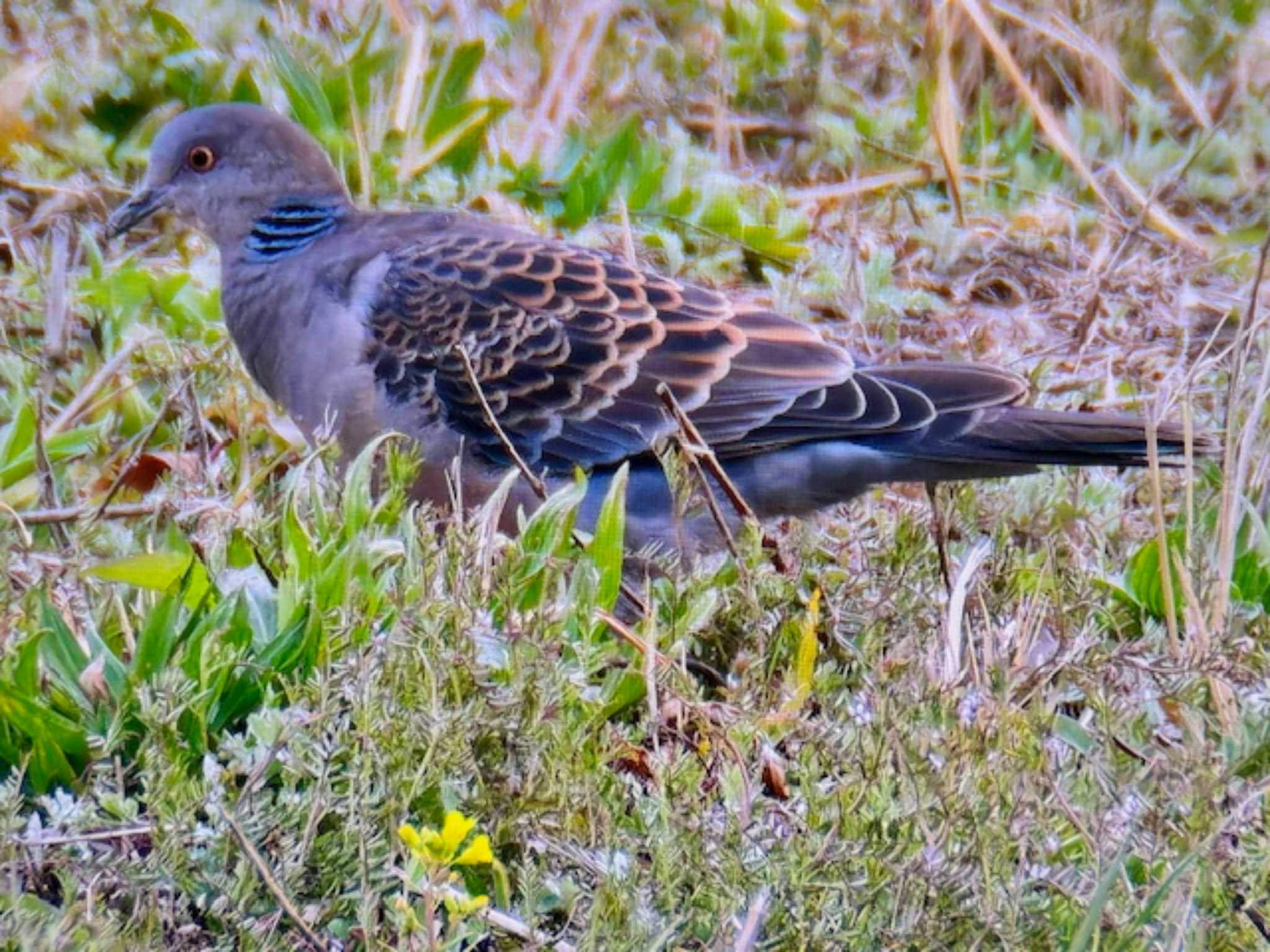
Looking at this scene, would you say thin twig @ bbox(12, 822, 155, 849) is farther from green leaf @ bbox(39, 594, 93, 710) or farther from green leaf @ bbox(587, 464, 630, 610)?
green leaf @ bbox(587, 464, 630, 610)

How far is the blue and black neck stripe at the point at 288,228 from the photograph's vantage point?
4.42m

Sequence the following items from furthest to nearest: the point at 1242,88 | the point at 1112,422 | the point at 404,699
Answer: the point at 1242,88 → the point at 1112,422 → the point at 404,699

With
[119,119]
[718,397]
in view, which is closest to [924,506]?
[718,397]

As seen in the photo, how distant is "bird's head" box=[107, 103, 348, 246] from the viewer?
4523 millimetres

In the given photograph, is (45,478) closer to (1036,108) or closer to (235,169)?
(235,169)

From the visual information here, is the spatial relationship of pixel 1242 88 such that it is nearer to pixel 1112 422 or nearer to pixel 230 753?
pixel 1112 422

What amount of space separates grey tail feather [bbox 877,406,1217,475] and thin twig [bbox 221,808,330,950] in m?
1.86

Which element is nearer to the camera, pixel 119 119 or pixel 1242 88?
pixel 119 119

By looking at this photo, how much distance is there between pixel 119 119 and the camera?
5.68m

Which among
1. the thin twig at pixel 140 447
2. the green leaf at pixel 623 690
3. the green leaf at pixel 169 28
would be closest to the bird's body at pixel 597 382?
the thin twig at pixel 140 447

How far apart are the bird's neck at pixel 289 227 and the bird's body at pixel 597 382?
0.16 m

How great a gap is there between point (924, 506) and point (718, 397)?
1.80ft

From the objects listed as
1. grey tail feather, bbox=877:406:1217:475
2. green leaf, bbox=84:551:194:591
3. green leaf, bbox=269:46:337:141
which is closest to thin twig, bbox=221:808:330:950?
green leaf, bbox=84:551:194:591

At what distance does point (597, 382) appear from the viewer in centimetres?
402
